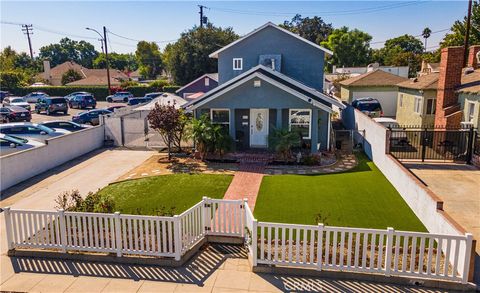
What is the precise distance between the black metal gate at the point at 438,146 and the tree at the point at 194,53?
3828cm

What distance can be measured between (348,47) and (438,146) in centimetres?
6049

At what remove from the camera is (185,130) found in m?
19.2

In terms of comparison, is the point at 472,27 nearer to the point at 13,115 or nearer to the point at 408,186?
the point at 408,186

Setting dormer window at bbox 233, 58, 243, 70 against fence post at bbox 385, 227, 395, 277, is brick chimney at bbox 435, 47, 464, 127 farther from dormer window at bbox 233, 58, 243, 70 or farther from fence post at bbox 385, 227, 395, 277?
fence post at bbox 385, 227, 395, 277

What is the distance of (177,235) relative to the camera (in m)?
8.21

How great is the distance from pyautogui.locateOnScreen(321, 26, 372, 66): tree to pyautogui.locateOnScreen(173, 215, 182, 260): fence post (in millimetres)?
70764

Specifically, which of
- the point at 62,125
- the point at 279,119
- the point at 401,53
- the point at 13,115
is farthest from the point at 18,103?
the point at 401,53

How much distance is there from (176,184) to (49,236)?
237 inches

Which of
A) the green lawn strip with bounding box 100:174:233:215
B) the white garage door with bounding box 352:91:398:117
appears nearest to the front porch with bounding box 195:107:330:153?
the green lawn strip with bounding box 100:174:233:215

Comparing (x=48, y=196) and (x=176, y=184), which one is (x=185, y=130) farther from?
(x=48, y=196)

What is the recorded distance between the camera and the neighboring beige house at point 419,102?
21406mm

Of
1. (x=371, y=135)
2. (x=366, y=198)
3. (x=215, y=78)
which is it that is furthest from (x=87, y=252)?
(x=215, y=78)

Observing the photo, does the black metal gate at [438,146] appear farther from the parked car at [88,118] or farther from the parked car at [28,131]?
the parked car at [88,118]

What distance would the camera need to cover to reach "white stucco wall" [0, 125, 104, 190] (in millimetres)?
14617
